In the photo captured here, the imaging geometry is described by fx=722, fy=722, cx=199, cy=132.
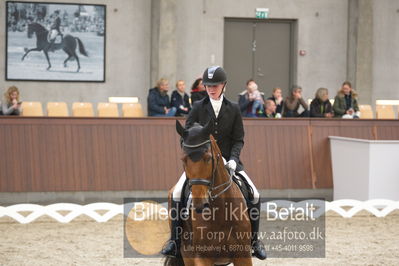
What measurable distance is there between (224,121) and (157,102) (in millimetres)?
7650

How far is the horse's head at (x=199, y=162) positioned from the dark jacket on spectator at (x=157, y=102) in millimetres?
8317

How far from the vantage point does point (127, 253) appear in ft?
24.8

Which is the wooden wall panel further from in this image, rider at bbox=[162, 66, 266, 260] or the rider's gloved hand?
the rider's gloved hand

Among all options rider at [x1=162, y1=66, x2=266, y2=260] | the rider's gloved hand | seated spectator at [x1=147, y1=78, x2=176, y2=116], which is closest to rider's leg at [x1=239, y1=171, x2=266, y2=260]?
rider at [x1=162, y1=66, x2=266, y2=260]

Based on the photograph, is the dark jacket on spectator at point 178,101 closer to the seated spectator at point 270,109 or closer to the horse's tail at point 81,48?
the seated spectator at point 270,109

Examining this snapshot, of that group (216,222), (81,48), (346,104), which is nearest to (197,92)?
(346,104)

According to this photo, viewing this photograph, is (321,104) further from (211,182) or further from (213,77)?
(211,182)

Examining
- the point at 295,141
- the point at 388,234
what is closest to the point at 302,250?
the point at 388,234

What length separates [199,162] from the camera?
4.40 metres

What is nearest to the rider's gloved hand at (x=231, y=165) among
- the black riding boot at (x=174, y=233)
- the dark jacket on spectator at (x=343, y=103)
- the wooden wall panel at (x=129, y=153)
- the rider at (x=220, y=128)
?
the rider at (x=220, y=128)

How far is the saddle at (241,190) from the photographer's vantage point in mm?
5266

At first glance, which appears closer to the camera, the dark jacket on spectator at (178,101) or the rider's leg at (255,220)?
the rider's leg at (255,220)

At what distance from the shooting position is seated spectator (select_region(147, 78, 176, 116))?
42.1 ft

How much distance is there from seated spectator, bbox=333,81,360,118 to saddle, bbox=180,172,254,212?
824cm
